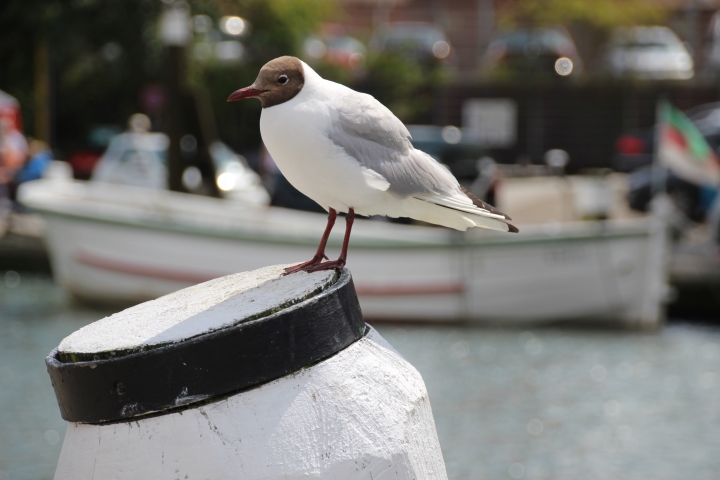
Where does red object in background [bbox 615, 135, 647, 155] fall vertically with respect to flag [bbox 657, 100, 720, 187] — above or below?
below

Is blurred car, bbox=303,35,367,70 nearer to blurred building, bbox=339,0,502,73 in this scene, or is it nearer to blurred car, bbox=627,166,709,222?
blurred building, bbox=339,0,502,73

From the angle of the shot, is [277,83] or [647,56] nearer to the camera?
[277,83]

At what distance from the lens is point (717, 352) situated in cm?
1197

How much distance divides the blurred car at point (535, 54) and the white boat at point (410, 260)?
14840 mm

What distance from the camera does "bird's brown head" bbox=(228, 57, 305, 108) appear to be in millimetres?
2879

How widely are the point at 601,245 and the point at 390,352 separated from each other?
10800 millimetres

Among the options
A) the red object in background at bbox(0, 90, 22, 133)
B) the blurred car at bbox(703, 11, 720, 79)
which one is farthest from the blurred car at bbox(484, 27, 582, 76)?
the red object in background at bbox(0, 90, 22, 133)

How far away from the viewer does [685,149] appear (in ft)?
42.9

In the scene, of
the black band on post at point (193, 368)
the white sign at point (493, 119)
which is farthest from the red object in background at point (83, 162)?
the black band on post at point (193, 368)

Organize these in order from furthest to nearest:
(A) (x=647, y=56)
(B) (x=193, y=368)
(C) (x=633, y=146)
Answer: (A) (x=647, y=56) → (C) (x=633, y=146) → (B) (x=193, y=368)

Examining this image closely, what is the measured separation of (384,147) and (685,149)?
35.6 ft

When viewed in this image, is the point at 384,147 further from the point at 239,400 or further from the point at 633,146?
the point at 633,146

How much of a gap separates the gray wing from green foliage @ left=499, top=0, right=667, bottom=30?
26637mm

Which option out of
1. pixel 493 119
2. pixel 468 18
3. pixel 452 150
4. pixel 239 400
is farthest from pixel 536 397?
pixel 468 18
